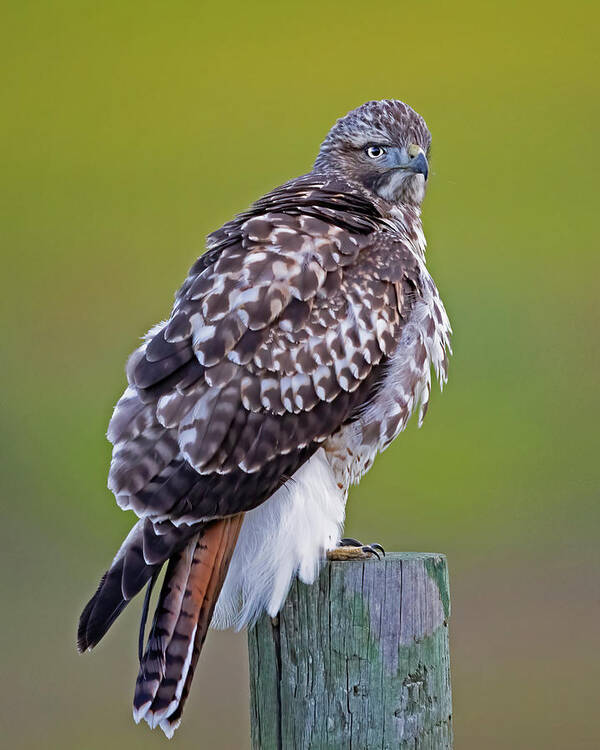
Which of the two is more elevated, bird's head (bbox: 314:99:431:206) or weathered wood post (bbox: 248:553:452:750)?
bird's head (bbox: 314:99:431:206)

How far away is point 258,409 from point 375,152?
1.57 meters

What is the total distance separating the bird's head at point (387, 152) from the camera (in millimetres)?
5398

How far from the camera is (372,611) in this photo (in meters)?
4.13

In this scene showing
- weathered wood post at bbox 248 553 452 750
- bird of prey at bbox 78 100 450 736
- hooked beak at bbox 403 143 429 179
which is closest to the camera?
weathered wood post at bbox 248 553 452 750

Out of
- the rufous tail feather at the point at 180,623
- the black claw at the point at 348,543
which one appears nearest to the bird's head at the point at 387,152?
the black claw at the point at 348,543

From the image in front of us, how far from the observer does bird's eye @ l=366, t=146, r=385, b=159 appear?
5.47 meters

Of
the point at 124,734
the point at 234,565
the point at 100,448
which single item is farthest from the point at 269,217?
the point at 100,448

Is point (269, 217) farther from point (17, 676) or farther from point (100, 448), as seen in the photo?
point (100, 448)

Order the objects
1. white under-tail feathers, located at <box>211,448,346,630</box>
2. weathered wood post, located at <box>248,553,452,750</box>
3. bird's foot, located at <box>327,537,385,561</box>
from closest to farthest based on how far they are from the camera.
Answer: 1. weathered wood post, located at <box>248,553,452,750</box>
2. white under-tail feathers, located at <box>211,448,346,630</box>
3. bird's foot, located at <box>327,537,385,561</box>

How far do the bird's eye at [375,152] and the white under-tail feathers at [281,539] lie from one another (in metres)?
1.39

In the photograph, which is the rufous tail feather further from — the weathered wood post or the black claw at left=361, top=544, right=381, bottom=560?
the black claw at left=361, top=544, right=381, bottom=560

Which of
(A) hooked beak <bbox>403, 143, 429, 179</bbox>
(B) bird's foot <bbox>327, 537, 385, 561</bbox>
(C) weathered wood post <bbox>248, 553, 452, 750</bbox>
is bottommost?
(C) weathered wood post <bbox>248, 553, 452, 750</bbox>

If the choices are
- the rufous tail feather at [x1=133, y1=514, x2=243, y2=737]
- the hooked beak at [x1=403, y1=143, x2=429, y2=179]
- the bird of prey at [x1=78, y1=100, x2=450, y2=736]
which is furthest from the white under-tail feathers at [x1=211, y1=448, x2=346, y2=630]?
the hooked beak at [x1=403, y1=143, x2=429, y2=179]

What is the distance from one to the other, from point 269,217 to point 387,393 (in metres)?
0.77
